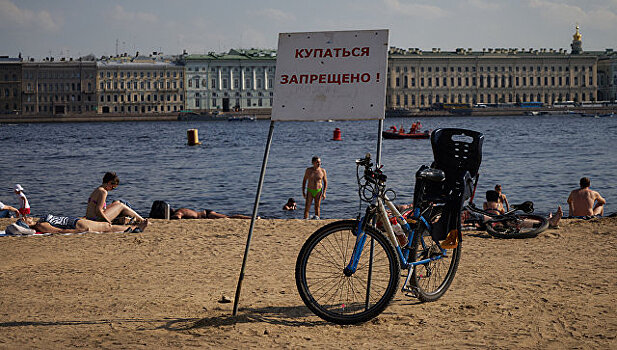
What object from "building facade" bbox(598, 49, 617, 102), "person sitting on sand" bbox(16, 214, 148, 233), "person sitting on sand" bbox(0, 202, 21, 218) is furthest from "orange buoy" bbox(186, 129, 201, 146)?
"building facade" bbox(598, 49, 617, 102)

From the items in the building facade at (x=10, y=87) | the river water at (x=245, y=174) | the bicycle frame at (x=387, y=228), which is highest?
the building facade at (x=10, y=87)

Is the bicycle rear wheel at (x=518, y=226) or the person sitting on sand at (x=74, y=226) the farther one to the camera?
the person sitting on sand at (x=74, y=226)

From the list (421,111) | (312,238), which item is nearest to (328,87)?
(312,238)

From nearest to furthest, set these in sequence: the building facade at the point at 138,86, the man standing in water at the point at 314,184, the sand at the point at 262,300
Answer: the sand at the point at 262,300 → the man standing in water at the point at 314,184 → the building facade at the point at 138,86

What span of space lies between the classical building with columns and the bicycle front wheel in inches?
4862

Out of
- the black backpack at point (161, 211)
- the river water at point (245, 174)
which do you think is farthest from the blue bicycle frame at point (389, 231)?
the river water at point (245, 174)

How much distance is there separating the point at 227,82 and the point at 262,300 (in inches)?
4841

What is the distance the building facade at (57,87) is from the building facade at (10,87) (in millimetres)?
1010

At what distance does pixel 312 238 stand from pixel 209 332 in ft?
2.74

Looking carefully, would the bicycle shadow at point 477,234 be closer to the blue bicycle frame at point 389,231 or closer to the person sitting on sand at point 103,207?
the blue bicycle frame at point 389,231

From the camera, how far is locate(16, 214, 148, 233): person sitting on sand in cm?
967

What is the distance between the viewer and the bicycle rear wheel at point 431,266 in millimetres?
5266

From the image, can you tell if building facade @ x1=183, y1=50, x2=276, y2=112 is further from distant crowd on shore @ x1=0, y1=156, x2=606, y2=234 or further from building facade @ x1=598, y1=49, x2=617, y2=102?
distant crowd on shore @ x1=0, y1=156, x2=606, y2=234

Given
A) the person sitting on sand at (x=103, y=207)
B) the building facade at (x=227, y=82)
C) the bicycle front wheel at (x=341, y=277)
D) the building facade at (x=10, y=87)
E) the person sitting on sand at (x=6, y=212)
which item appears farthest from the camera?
the building facade at (x=227, y=82)
